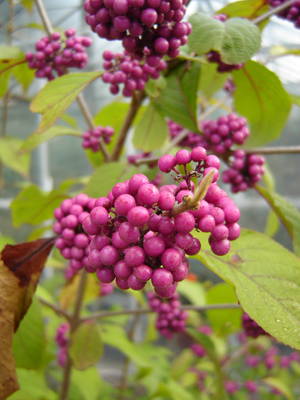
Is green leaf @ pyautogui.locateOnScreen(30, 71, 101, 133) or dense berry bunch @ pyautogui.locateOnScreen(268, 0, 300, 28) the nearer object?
green leaf @ pyautogui.locateOnScreen(30, 71, 101, 133)

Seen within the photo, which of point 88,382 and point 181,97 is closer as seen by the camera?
point 181,97

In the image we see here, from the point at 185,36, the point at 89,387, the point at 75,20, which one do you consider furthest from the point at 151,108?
the point at 75,20

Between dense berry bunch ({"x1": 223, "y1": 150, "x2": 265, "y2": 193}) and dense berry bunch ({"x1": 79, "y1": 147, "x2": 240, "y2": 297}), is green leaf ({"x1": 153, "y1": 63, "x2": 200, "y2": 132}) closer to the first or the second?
dense berry bunch ({"x1": 223, "y1": 150, "x2": 265, "y2": 193})

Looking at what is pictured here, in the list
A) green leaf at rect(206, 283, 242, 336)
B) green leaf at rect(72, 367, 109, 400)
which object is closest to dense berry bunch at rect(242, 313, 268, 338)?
green leaf at rect(206, 283, 242, 336)

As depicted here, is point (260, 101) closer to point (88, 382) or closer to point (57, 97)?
point (57, 97)

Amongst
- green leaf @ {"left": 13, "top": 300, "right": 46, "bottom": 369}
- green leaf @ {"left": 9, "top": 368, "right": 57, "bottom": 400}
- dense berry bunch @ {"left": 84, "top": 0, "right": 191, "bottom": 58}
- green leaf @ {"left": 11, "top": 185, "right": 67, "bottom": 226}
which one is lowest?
green leaf @ {"left": 9, "top": 368, "right": 57, "bottom": 400}

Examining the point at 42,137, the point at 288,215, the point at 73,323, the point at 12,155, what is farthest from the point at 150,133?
the point at 12,155
